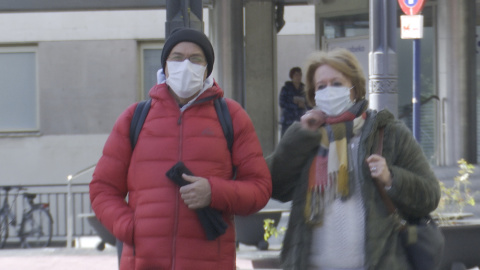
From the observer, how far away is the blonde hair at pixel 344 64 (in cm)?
366

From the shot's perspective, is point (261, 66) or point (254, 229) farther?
point (261, 66)

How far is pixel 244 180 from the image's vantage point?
→ 12.1 ft

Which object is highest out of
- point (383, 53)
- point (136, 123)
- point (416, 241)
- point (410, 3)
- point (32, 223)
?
point (410, 3)

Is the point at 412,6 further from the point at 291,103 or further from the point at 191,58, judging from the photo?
the point at 191,58

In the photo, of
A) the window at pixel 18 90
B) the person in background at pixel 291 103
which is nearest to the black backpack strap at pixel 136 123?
the person in background at pixel 291 103

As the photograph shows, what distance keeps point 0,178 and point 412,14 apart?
14.1m

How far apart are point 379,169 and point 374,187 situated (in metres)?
0.11

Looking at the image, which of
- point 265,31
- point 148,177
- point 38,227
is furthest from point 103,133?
point 148,177

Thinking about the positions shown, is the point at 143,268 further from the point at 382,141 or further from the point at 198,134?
the point at 382,141

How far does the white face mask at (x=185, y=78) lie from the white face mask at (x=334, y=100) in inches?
19.1

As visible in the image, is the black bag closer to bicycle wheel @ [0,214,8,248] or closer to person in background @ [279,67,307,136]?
person in background @ [279,67,307,136]

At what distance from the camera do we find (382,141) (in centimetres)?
360

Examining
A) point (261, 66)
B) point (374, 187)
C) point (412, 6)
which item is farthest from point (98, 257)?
point (374, 187)

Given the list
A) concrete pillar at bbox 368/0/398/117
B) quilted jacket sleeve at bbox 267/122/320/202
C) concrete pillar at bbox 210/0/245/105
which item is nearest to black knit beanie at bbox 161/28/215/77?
quilted jacket sleeve at bbox 267/122/320/202
